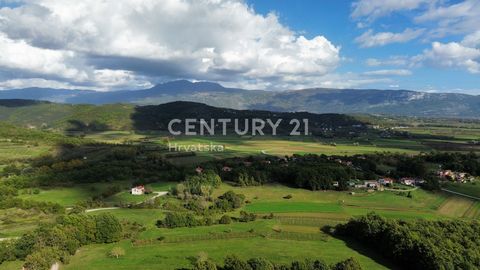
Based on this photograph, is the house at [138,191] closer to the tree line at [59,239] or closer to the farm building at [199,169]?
the farm building at [199,169]

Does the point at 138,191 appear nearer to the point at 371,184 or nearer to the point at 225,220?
the point at 225,220

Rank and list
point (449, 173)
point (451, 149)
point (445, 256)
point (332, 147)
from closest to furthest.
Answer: point (445, 256) → point (449, 173) → point (451, 149) → point (332, 147)

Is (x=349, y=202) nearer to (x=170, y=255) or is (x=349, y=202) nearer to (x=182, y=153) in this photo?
(x=170, y=255)

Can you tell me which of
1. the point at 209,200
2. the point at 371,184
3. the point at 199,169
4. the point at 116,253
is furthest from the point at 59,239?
the point at 371,184

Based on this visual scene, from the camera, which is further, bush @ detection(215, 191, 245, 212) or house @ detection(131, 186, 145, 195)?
house @ detection(131, 186, 145, 195)

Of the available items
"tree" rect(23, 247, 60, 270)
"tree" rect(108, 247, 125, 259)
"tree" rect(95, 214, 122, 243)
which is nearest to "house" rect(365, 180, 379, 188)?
"tree" rect(95, 214, 122, 243)

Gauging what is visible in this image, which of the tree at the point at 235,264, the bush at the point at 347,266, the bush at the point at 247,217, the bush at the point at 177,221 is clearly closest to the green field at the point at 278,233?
the bush at the point at 247,217

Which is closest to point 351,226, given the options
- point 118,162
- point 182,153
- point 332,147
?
point 118,162

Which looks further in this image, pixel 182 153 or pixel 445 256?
pixel 182 153

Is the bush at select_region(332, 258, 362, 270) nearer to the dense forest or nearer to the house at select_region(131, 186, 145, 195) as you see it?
the dense forest
